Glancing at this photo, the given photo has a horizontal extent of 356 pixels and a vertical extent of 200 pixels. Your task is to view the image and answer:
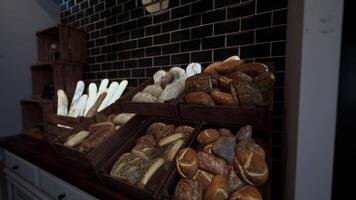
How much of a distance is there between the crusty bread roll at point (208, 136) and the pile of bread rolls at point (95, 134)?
39 centimetres

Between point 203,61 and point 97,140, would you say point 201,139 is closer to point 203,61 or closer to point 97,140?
point 97,140

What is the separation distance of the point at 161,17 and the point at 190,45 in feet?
1.09

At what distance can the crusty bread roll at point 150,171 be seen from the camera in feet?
2.26

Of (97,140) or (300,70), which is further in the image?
(97,140)

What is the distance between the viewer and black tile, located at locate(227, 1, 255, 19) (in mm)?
1087

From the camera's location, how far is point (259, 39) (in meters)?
1.07

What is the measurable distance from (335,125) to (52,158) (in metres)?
1.31

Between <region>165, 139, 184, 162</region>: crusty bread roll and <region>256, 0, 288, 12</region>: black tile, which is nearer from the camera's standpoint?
<region>165, 139, 184, 162</region>: crusty bread roll

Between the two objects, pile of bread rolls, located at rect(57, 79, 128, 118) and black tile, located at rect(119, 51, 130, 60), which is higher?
black tile, located at rect(119, 51, 130, 60)

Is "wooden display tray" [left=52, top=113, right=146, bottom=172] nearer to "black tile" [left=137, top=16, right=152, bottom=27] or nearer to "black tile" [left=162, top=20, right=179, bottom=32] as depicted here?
"black tile" [left=162, top=20, right=179, bottom=32]

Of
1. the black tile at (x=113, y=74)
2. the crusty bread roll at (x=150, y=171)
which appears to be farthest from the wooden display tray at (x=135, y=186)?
the black tile at (x=113, y=74)

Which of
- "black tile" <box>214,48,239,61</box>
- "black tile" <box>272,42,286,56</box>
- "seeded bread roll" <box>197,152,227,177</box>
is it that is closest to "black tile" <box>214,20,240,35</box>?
"black tile" <box>214,48,239,61</box>

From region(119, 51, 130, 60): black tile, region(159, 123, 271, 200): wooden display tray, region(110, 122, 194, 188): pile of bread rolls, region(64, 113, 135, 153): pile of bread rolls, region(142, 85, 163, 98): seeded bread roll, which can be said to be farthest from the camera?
region(119, 51, 130, 60): black tile

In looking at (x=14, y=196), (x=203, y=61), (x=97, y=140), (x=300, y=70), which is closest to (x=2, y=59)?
(x=14, y=196)
